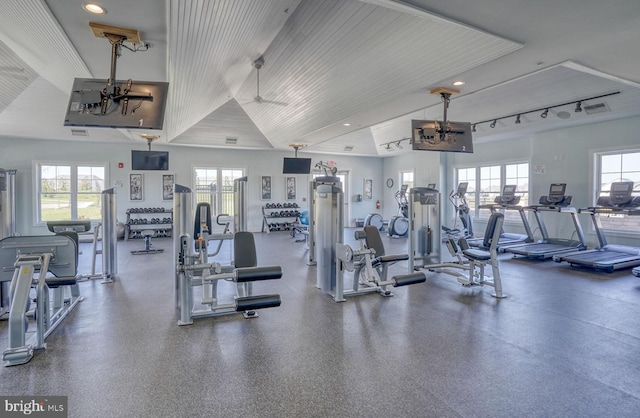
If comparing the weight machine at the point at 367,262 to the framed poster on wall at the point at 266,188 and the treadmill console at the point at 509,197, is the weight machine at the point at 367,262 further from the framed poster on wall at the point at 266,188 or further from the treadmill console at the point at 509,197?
the framed poster on wall at the point at 266,188

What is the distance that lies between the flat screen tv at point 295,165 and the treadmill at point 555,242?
17.4 ft

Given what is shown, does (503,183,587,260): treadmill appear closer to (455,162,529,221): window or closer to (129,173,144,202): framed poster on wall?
(455,162,529,221): window

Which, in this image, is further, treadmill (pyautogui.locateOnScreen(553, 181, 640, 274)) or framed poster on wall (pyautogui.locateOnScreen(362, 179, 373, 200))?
framed poster on wall (pyautogui.locateOnScreen(362, 179, 373, 200))

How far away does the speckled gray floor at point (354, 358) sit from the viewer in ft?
7.39

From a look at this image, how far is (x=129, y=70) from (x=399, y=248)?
6519 millimetres

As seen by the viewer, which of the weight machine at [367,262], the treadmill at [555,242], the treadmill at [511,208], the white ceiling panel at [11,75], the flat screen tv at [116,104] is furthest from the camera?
the treadmill at [511,208]

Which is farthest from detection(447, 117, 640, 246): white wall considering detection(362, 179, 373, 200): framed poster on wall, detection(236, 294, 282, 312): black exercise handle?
detection(236, 294, 282, 312): black exercise handle

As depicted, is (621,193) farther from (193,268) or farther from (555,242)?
(193,268)

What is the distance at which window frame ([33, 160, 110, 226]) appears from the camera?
9.35 meters

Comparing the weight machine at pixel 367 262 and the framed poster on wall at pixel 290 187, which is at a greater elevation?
the framed poster on wall at pixel 290 187

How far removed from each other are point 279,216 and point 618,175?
8943 millimetres

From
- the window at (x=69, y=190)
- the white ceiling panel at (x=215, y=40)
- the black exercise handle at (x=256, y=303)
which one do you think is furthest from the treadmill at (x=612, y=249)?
the window at (x=69, y=190)

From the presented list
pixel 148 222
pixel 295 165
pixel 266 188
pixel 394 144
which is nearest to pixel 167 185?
pixel 148 222

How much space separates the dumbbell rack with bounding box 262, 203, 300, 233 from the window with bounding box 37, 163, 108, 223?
4.77 meters
